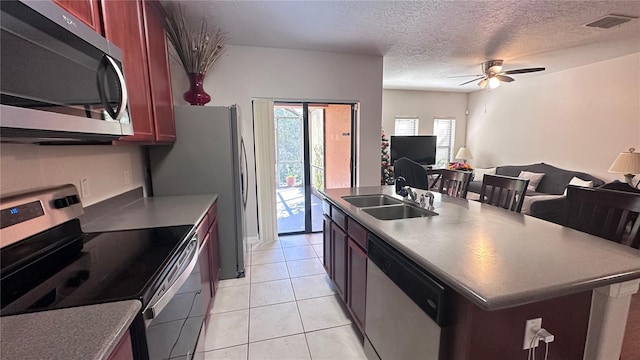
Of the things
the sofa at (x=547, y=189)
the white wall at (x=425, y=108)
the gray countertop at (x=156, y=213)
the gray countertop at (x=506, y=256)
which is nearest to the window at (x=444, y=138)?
the white wall at (x=425, y=108)

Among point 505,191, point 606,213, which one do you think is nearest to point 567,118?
point 505,191

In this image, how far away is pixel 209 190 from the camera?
2.67 m

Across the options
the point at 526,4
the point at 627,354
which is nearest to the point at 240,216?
the point at 627,354

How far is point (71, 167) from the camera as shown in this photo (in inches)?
60.9

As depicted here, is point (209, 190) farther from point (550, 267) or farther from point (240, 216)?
point (550, 267)

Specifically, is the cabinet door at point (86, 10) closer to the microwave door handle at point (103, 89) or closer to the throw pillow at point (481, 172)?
the microwave door handle at point (103, 89)

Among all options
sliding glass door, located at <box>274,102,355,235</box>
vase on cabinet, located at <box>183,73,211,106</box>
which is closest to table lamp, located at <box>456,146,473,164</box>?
sliding glass door, located at <box>274,102,355,235</box>

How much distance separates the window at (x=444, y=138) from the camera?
7043 millimetres

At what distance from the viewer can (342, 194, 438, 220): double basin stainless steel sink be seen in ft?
6.52

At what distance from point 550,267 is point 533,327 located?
0.23m

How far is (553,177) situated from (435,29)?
12.4 ft

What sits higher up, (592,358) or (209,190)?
(209,190)

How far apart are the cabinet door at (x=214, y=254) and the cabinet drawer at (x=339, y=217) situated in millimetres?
1031

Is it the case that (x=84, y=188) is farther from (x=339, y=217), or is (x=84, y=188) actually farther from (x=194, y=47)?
(x=194, y=47)
